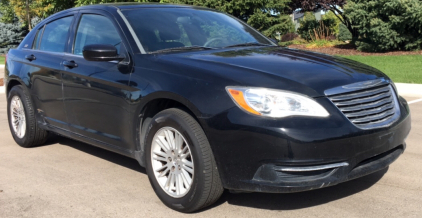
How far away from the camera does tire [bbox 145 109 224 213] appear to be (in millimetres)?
3697

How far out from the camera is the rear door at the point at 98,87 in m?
4.46

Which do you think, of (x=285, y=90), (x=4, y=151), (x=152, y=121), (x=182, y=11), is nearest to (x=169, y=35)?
(x=182, y=11)

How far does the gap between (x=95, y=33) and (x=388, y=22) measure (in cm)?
1790

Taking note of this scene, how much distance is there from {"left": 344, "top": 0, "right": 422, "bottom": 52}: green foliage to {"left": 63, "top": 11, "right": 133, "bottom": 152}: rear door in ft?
55.5

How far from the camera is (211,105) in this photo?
3.66 metres

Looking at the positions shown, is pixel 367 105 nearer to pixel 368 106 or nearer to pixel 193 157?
pixel 368 106

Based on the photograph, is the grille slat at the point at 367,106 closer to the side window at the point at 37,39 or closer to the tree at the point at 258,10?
the side window at the point at 37,39

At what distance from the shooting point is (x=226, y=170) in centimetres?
362

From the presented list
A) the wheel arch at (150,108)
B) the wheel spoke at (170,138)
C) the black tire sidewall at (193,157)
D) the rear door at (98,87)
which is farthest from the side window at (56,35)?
the wheel spoke at (170,138)

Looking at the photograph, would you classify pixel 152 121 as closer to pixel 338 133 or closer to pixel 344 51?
pixel 338 133

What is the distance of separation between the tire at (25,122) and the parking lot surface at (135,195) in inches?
17.4

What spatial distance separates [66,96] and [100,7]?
96 cm

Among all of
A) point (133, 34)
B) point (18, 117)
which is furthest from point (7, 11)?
point (133, 34)

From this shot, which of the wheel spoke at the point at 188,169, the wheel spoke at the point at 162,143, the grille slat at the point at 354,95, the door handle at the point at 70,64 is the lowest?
the wheel spoke at the point at 188,169
